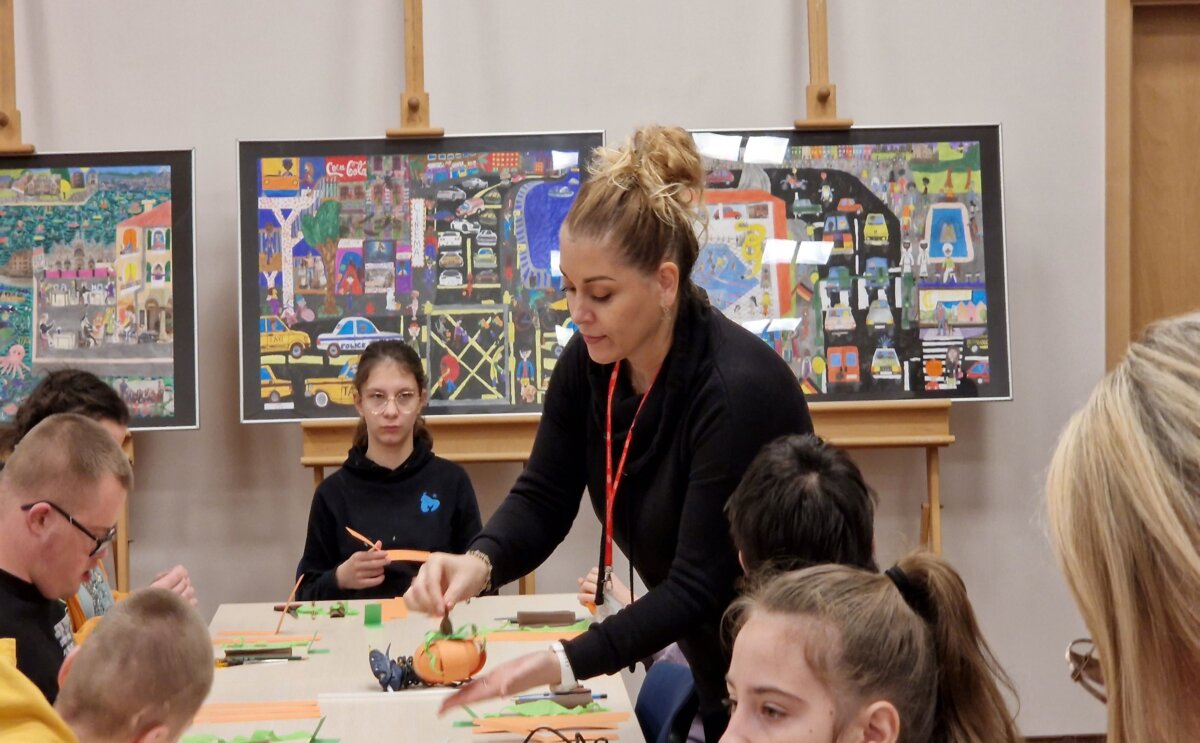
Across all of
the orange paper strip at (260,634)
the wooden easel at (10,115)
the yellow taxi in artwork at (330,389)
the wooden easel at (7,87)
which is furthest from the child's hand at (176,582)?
the wooden easel at (7,87)

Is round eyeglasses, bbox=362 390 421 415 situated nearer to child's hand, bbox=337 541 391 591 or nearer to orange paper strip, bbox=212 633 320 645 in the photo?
child's hand, bbox=337 541 391 591

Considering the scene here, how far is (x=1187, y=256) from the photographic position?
4.79 meters

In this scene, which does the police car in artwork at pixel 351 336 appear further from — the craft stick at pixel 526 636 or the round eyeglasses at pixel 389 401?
the craft stick at pixel 526 636

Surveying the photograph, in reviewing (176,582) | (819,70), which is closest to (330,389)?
(176,582)

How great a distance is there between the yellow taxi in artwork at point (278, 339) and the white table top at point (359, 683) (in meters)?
1.31

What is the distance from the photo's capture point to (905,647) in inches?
61.3

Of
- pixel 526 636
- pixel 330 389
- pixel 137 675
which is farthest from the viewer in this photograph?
pixel 330 389

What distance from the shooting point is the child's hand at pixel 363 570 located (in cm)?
332

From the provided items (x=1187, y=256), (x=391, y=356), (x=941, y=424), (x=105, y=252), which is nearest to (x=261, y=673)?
(x=391, y=356)

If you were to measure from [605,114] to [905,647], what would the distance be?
11.1 feet

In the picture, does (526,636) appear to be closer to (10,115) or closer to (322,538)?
(322,538)

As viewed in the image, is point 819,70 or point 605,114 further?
point 605,114

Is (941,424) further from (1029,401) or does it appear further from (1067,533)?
(1067,533)

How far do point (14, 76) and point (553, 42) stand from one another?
1943mm
